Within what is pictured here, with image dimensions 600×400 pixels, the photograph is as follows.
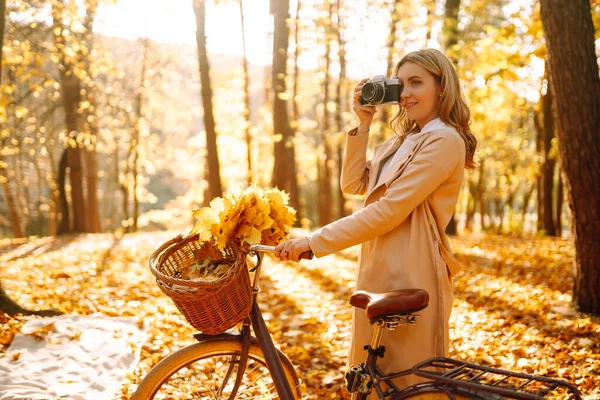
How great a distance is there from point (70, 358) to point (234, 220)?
2466 millimetres

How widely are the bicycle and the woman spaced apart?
0.12 metres

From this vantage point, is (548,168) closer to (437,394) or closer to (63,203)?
(437,394)

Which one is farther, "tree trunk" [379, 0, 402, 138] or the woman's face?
"tree trunk" [379, 0, 402, 138]

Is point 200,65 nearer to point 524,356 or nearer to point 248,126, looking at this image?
point 248,126

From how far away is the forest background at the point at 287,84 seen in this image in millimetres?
4566

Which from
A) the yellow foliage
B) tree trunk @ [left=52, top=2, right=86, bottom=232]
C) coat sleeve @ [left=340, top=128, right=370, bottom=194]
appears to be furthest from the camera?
tree trunk @ [left=52, top=2, right=86, bottom=232]

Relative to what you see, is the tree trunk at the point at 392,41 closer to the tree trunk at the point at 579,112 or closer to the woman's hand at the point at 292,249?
the tree trunk at the point at 579,112

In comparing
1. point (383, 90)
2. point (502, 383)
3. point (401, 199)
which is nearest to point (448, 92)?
point (383, 90)

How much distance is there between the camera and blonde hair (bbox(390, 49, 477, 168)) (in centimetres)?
228

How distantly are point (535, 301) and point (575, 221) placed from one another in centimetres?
147

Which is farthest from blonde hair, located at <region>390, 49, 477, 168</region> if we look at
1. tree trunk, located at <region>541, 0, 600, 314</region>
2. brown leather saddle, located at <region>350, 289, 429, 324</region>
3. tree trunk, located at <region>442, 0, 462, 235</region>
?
tree trunk, located at <region>442, 0, 462, 235</region>

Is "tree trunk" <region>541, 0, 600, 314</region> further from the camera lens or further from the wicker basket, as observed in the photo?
the wicker basket

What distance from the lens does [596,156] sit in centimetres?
448

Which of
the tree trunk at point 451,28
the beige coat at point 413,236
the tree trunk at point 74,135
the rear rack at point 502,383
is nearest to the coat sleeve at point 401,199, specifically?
the beige coat at point 413,236
